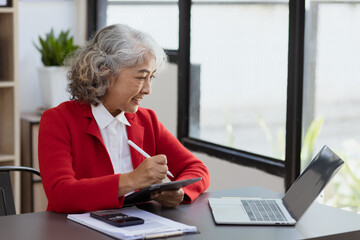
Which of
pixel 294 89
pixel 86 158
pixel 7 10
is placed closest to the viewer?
pixel 86 158

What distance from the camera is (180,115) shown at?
366cm

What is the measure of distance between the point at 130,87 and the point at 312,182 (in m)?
0.71

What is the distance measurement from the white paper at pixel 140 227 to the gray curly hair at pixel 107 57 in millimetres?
514


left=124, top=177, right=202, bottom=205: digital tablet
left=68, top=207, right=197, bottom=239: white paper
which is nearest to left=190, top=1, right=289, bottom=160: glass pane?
left=124, top=177, right=202, bottom=205: digital tablet

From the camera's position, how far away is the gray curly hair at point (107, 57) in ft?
6.80

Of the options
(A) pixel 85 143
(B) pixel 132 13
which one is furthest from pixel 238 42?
(A) pixel 85 143

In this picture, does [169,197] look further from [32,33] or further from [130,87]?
[32,33]

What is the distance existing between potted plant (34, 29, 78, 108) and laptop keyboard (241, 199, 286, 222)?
2.24 m

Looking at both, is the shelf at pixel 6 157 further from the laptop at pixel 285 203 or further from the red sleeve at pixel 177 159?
the laptop at pixel 285 203

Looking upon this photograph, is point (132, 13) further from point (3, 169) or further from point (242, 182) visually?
point (3, 169)

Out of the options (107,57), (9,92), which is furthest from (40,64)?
(107,57)

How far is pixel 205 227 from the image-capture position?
1.66 m

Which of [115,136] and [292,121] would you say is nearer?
[115,136]

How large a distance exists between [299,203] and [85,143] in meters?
0.73
